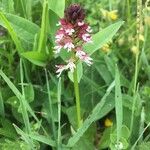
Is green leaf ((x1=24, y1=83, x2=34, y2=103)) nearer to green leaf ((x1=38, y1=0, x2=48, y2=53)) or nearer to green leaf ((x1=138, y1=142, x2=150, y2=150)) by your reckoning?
green leaf ((x1=38, y1=0, x2=48, y2=53))

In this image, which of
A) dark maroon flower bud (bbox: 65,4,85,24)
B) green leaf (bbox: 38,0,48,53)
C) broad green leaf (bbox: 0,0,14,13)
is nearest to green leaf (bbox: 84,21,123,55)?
green leaf (bbox: 38,0,48,53)

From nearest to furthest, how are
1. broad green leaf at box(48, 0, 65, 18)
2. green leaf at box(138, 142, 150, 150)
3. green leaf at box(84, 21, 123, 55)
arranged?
green leaf at box(138, 142, 150, 150) → green leaf at box(84, 21, 123, 55) → broad green leaf at box(48, 0, 65, 18)

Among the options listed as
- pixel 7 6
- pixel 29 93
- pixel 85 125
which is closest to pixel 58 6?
pixel 7 6

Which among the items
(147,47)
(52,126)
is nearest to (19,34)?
(52,126)

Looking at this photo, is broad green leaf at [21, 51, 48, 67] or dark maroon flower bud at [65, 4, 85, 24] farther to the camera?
broad green leaf at [21, 51, 48, 67]

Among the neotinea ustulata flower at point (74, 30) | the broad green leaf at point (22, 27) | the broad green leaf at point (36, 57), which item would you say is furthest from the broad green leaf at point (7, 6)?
the neotinea ustulata flower at point (74, 30)

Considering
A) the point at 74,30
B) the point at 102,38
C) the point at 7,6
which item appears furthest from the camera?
the point at 7,6

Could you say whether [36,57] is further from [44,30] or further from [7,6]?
[7,6]

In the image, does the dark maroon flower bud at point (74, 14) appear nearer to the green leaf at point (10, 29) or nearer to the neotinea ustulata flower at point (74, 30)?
the neotinea ustulata flower at point (74, 30)
